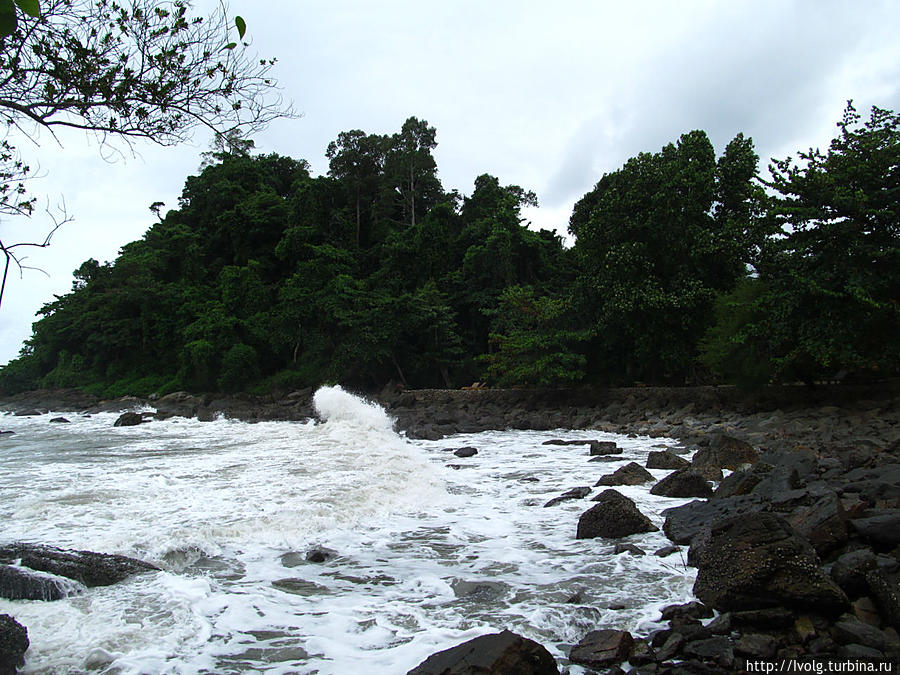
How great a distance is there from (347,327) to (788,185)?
23590 millimetres

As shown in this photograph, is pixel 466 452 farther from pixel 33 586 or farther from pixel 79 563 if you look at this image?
pixel 33 586

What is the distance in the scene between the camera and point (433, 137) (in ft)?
139

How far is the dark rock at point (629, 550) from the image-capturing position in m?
5.64

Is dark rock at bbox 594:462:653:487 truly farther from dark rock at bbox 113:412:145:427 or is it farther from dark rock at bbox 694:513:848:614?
dark rock at bbox 113:412:145:427

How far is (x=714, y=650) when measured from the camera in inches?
137

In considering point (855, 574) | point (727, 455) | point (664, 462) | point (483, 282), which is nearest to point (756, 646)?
point (855, 574)

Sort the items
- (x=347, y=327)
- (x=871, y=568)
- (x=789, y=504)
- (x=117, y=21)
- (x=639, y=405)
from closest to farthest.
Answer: (x=871, y=568) < (x=117, y=21) < (x=789, y=504) < (x=639, y=405) < (x=347, y=327)

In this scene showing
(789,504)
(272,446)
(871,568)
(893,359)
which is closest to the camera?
(871,568)

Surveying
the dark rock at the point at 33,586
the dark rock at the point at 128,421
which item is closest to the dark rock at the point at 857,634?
the dark rock at the point at 33,586

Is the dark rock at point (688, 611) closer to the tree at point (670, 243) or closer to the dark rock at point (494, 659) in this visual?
the dark rock at point (494, 659)

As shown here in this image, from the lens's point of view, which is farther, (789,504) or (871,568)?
(789,504)

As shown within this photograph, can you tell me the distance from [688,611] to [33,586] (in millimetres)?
5503

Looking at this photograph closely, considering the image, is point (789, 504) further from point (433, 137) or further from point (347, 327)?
point (433, 137)

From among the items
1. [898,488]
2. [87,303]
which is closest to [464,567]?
[898,488]
